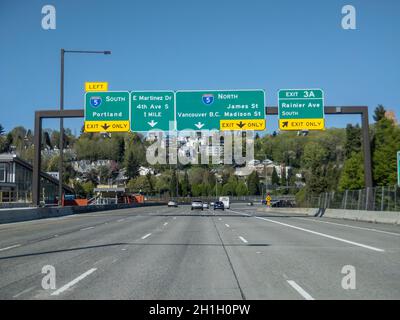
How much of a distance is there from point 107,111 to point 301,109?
42.2 ft

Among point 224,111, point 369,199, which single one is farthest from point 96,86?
point 369,199

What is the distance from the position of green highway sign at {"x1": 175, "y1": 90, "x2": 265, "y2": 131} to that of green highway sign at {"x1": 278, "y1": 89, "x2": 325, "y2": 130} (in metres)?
1.35

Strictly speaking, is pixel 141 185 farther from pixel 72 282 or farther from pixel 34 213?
pixel 72 282

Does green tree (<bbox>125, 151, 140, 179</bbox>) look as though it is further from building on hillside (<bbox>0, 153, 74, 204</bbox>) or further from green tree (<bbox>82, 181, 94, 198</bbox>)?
building on hillside (<bbox>0, 153, 74, 204</bbox>)

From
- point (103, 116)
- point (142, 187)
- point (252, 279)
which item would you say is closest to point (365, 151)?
point (103, 116)

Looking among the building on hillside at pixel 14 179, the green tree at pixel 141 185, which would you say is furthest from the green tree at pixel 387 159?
the green tree at pixel 141 185

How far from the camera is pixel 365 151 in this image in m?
33.5

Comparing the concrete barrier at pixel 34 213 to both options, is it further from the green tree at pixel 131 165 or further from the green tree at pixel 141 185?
the green tree at pixel 131 165

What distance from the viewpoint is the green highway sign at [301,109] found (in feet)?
107

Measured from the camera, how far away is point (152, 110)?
34.5 meters

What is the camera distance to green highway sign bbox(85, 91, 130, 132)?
3391 centimetres

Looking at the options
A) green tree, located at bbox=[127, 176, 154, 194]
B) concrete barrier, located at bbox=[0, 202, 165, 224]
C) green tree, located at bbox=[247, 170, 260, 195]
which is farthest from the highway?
green tree, located at bbox=[247, 170, 260, 195]

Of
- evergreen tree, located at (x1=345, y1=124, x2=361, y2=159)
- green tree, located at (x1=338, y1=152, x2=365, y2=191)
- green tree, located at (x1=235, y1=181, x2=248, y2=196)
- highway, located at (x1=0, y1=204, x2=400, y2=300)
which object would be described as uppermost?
evergreen tree, located at (x1=345, y1=124, x2=361, y2=159)
